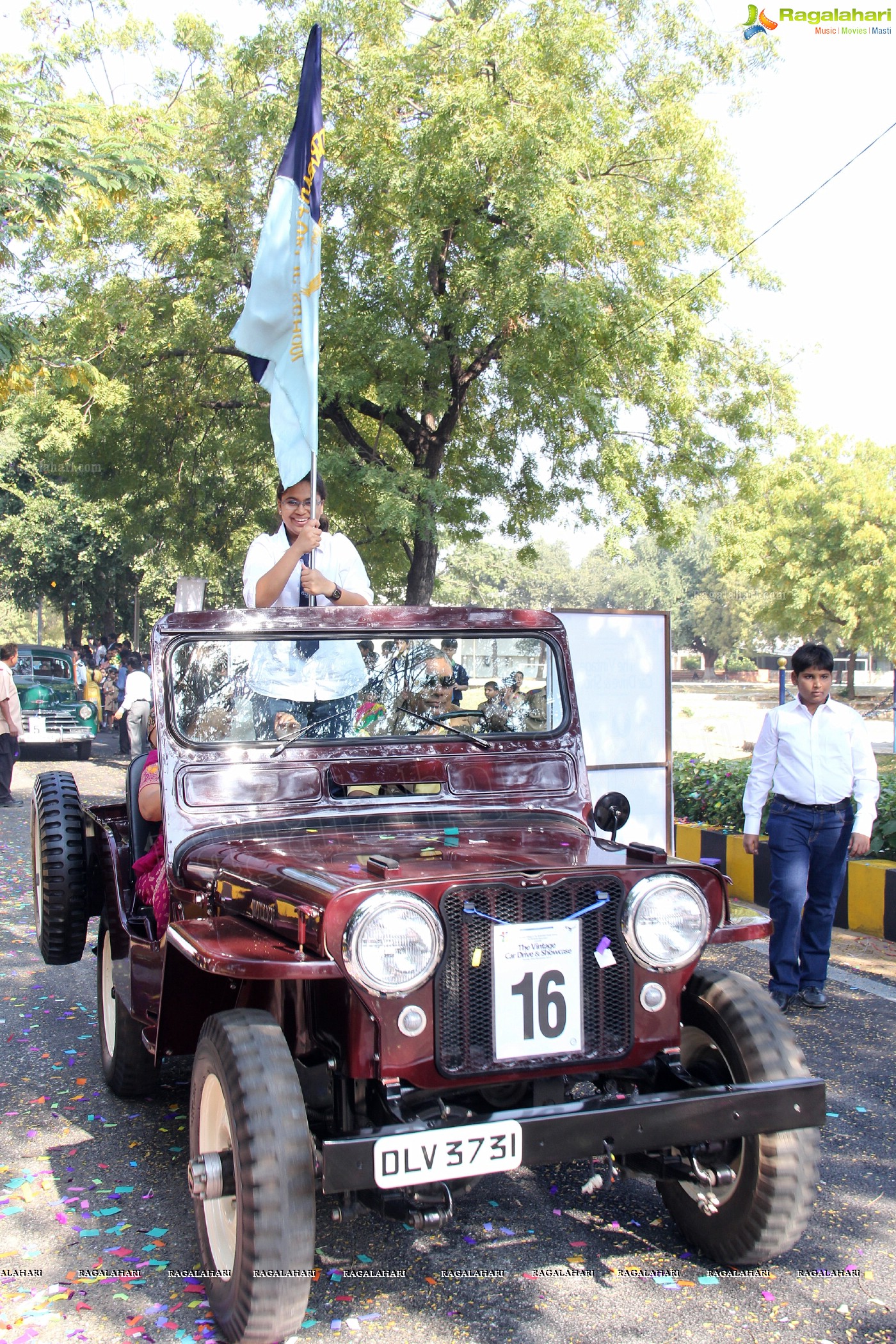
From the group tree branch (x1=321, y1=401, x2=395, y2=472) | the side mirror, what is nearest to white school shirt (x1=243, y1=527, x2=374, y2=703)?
the side mirror

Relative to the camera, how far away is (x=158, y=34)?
1543cm

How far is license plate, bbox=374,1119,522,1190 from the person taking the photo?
244cm

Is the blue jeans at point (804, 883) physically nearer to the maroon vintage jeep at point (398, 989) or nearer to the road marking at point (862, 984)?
the road marking at point (862, 984)

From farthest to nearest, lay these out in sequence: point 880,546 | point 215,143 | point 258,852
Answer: point 880,546 < point 215,143 < point 258,852

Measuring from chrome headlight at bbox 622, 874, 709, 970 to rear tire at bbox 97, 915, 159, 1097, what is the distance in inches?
80.8

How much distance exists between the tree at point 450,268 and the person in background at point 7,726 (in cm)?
358

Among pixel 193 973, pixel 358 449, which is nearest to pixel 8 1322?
pixel 193 973

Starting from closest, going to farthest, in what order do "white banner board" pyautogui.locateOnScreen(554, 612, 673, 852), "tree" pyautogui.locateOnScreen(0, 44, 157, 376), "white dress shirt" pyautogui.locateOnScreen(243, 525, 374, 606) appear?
1. "white dress shirt" pyautogui.locateOnScreen(243, 525, 374, 606)
2. "white banner board" pyautogui.locateOnScreen(554, 612, 673, 852)
3. "tree" pyautogui.locateOnScreen(0, 44, 157, 376)

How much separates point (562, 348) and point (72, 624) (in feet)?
94.3

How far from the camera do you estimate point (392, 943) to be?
2586 mm

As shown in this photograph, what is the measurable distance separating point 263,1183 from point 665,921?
1.17 metres

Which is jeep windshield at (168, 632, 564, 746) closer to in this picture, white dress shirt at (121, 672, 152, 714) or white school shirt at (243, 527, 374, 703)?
white school shirt at (243, 527, 374, 703)

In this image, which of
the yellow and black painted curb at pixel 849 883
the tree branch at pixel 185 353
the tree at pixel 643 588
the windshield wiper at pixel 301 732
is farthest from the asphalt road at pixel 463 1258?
the tree at pixel 643 588

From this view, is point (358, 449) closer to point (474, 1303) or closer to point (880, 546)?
point (474, 1303)
